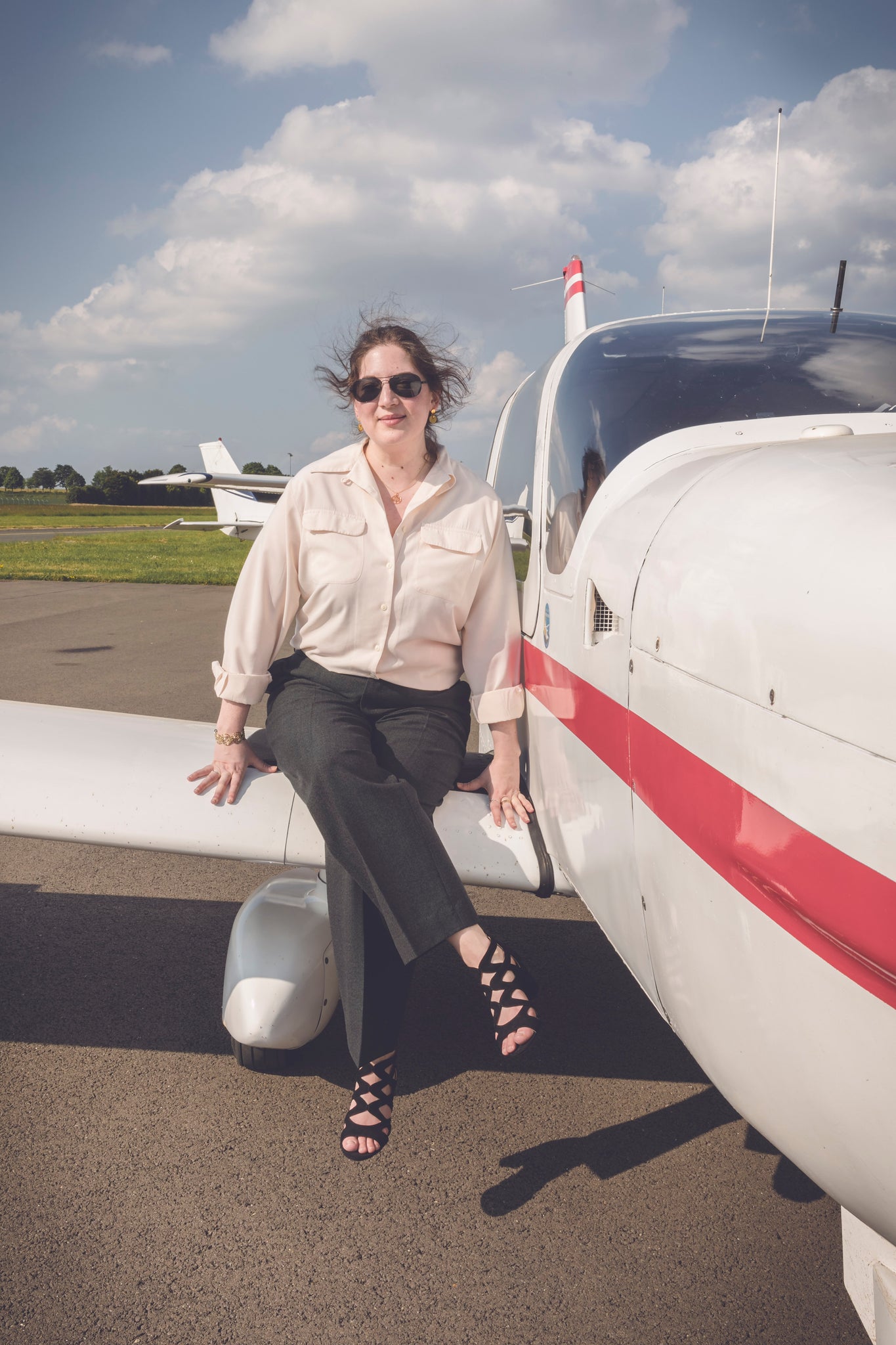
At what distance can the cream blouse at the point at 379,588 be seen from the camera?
7.30ft

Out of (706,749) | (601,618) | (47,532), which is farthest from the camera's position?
(47,532)

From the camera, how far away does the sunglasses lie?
227 centimetres

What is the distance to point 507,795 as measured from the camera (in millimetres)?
2338

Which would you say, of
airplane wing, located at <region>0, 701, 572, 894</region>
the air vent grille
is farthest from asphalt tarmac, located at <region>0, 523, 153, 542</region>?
the air vent grille

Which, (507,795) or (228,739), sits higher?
(228,739)

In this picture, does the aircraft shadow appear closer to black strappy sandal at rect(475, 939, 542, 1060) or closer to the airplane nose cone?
black strappy sandal at rect(475, 939, 542, 1060)

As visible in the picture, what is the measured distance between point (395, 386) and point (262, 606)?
24.4 inches

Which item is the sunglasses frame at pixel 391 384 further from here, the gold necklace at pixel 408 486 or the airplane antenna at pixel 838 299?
the airplane antenna at pixel 838 299

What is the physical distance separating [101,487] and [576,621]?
298ft

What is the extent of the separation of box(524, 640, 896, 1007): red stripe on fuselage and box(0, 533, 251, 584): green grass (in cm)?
1533

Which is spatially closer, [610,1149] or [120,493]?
[610,1149]

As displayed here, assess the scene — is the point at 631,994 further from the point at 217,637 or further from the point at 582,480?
the point at 217,637

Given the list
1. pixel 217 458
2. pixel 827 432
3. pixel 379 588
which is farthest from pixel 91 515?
pixel 827 432

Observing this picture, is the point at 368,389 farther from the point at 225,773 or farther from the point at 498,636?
the point at 225,773
